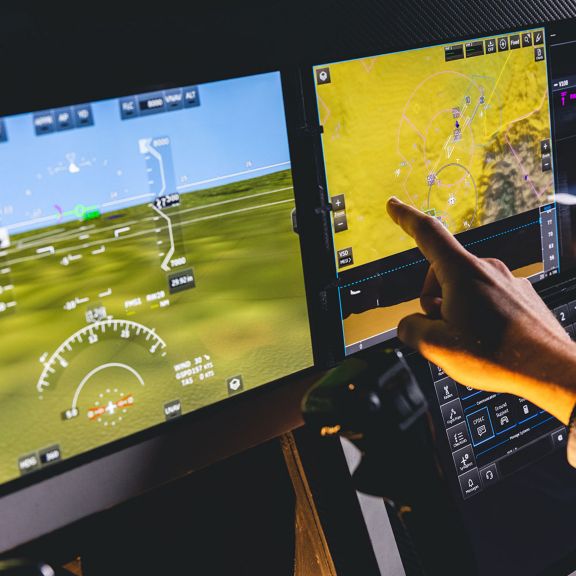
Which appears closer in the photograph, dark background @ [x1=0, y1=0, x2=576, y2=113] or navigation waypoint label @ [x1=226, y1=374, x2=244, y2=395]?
dark background @ [x1=0, y1=0, x2=576, y2=113]

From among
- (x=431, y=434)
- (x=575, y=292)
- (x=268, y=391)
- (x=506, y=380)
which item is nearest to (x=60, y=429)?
(x=268, y=391)

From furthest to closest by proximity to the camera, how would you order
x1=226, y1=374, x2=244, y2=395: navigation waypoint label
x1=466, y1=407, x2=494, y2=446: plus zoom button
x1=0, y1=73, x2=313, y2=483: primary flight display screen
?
x1=466, y1=407, x2=494, y2=446: plus zoom button → x1=226, y1=374, x2=244, y2=395: navigation waypoint label → x1=0, y1=73, x2=313, y2=483: primary flight display screen

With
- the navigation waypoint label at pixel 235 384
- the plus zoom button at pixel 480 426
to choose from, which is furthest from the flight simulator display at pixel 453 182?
the navigation waypoint label at pixel 235 384

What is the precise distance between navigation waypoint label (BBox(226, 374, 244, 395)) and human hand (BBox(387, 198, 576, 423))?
0.74 feet

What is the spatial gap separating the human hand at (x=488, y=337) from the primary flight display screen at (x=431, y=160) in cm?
9

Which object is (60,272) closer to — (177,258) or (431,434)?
(177,258)

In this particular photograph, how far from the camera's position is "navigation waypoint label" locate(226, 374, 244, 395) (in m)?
1.00

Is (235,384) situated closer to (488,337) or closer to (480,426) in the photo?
(488,337)

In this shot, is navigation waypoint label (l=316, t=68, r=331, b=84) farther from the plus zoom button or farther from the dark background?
the plus zoom button

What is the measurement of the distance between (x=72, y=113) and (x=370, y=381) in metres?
0.39

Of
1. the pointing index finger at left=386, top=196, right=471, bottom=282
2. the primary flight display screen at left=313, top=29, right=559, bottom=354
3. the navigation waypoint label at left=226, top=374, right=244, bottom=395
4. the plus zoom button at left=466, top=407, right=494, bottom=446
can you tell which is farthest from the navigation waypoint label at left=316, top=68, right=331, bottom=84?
the plus zoom button at left=466, top=407, right=494, bottom=446

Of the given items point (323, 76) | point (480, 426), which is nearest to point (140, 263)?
point (323, 76)

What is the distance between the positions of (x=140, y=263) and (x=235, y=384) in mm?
196

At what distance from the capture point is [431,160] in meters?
1.16
